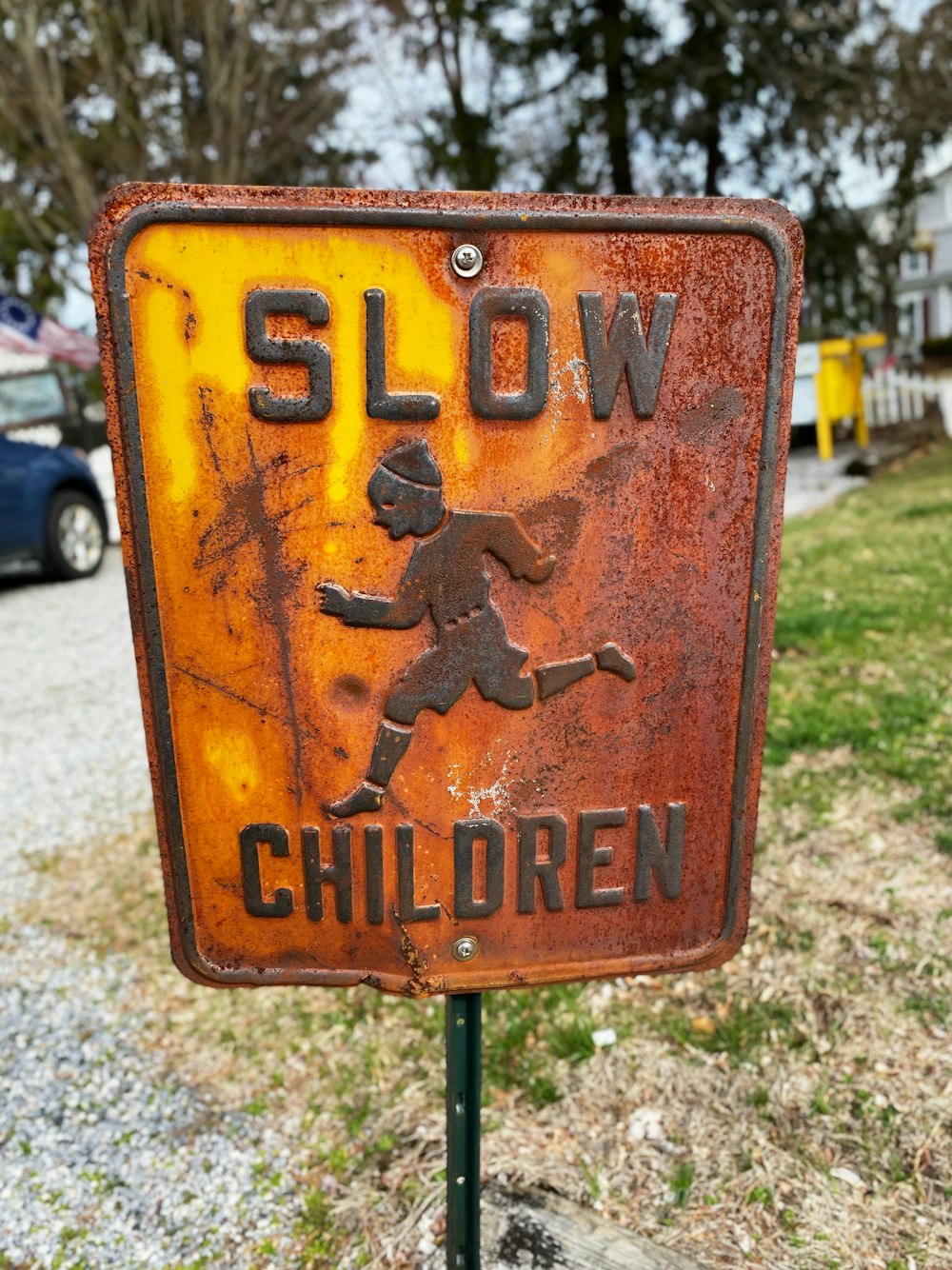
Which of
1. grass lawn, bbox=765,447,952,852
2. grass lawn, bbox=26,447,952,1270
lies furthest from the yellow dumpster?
grass lawn, bbox=26,447,952,1270

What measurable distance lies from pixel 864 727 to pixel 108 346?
3030mm

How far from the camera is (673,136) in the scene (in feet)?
51.6

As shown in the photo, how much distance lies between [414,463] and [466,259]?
0.21 m

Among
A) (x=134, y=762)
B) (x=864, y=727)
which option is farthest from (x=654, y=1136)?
(x=134, y=762)

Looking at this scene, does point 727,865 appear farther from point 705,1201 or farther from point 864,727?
point 864,727

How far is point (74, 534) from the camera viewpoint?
357 inches

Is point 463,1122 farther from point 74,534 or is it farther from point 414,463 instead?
point 74,534

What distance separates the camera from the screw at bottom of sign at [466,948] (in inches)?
50.1

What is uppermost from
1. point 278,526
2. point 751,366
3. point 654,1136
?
point 751,366

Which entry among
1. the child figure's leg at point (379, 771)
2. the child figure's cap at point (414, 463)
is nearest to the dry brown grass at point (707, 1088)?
the child figure's leg at point (379, 771)

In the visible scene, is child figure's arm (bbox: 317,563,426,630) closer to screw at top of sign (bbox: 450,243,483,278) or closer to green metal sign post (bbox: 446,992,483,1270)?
screw at top of sign (bbox: 450,243,483,278)

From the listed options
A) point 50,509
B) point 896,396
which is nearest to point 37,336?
point 50,509

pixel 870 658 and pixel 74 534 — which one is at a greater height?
pixel 870 658

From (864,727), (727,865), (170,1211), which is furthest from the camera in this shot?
(864,727)
